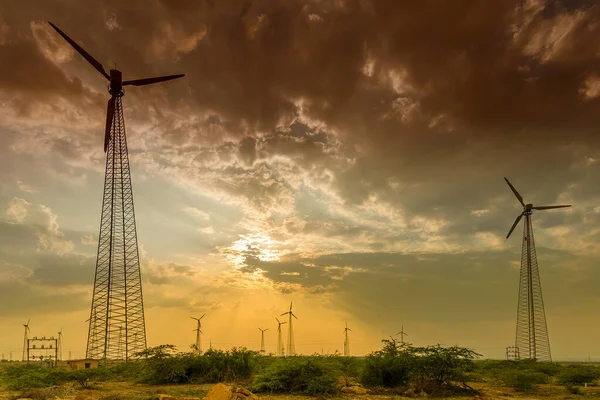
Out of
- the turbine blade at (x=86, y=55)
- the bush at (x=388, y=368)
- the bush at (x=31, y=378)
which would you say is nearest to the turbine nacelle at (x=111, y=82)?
the turbine blade at (x=86, y=55)

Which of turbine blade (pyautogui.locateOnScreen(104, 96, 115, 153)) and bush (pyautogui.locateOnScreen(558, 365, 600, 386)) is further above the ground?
turbine blade (pyautogui.locateOnScreen(104, 96, 115, 153))

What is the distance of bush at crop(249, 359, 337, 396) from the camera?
3759cm

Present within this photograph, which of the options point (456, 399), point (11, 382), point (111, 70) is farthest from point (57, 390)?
point (111, 70)

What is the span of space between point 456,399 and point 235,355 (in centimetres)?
2474

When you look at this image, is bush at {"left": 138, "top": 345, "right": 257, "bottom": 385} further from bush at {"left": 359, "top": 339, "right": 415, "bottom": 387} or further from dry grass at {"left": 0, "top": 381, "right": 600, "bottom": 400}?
bush at {"left": 359, "top": 339, "right": 415, "bottom": 387}

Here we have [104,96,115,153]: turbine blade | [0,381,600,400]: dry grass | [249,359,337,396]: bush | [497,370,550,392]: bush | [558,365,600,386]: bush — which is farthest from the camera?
[104,96,115,153]: turbine blade

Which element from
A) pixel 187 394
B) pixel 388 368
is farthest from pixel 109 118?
pixel 388 368

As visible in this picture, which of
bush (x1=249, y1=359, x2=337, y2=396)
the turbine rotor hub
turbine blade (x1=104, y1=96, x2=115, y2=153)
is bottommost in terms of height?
bush (x1=249, y1=359, x2=337, y2=396)

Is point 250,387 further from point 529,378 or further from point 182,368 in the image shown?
point 529,378

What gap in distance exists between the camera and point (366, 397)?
3538cm

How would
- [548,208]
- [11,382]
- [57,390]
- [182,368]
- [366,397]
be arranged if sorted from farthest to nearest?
[548,208] < [182,368] < [11,382] < [57,390] < [366,397]

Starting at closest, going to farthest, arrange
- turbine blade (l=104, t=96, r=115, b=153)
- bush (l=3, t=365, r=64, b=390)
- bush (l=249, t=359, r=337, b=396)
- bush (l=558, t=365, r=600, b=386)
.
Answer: bush (l=249, t=359, r=337, b=396) → bush (l=3, t=365, r=64, b=390) → bush (l=558, t=365, r=600, b=386) → turbine blade (l=104, t=96, r=115, b=153)

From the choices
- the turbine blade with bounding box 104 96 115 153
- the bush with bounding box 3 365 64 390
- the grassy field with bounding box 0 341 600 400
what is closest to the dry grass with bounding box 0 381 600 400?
the grassy field with bounding box 0 341 600 400

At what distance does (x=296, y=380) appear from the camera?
40000 mm
